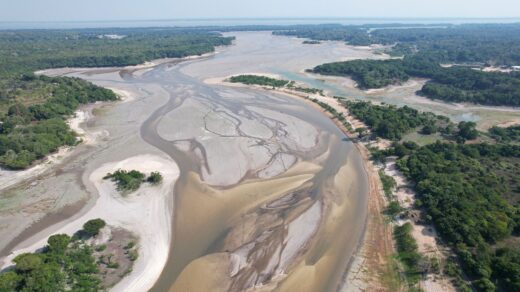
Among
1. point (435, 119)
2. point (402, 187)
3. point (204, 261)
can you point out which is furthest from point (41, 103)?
point (435, 119)

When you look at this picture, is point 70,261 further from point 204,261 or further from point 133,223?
point 204,261

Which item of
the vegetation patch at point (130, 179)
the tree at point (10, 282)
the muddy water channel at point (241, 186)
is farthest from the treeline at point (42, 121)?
the tree at point (10, 282)

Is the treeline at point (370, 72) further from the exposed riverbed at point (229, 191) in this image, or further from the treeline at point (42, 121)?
the treeline at point (42, 121)

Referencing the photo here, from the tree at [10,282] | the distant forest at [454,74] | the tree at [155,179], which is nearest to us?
the tree at [10,282]

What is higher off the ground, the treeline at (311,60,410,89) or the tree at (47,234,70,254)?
the treeline at (311,60,410,89)

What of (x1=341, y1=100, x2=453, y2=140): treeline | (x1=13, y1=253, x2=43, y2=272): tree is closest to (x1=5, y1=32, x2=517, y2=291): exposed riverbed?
(x1=13, y1=253, x2=43, y2=272): tree

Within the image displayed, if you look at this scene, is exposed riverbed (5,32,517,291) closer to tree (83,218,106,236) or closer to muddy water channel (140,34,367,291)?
muddy water channel (140,34,367,291)

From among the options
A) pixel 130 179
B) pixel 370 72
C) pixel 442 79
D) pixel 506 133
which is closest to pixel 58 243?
pixel 130 179
